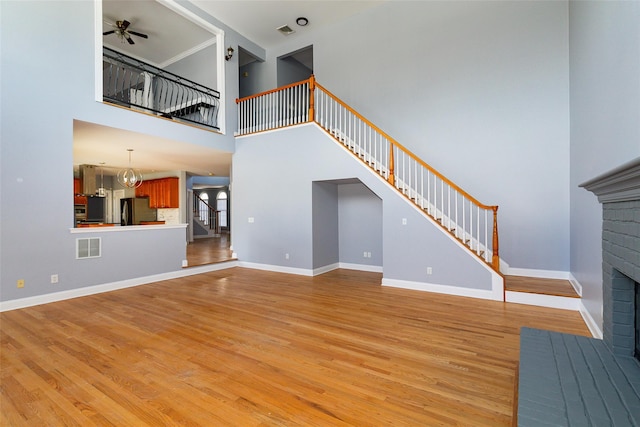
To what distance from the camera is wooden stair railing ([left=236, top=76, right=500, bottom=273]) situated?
183 inches

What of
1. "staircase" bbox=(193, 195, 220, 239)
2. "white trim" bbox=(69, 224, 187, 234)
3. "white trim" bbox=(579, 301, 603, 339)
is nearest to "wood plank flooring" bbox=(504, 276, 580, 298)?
"white trim" bbox=(579, 301, 603, 339)

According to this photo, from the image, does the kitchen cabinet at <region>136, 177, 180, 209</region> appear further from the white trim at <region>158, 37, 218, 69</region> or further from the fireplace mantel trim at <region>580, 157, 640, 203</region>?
the fireplace mantel trim at <region>580, 157, 640, 203</region>

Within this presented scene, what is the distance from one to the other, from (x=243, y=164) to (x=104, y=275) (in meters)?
3.38

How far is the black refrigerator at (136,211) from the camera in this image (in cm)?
1067

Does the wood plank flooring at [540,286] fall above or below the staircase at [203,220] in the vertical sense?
below

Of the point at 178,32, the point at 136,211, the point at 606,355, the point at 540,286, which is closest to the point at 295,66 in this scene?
the point at 178,32

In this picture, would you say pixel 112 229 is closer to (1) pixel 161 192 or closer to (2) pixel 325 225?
(2) pixel 325 225

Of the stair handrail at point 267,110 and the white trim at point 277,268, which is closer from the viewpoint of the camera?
the white trim at point 277,268

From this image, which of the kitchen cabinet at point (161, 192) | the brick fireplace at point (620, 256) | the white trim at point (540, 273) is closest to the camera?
the brick fireplace at point (620, 256)

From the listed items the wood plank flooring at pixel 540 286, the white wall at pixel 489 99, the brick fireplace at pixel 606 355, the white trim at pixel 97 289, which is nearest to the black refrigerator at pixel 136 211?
the white trim at pixel 97 289

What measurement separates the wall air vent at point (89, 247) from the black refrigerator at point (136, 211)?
6.68m

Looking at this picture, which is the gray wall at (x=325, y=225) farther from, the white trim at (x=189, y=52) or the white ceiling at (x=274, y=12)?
the white trim at (x=189, y=52)

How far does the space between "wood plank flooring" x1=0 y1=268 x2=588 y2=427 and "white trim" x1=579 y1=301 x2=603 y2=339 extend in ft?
0.40

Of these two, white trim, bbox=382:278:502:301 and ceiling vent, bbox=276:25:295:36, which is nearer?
white trim, bbox=382:278:502:301
